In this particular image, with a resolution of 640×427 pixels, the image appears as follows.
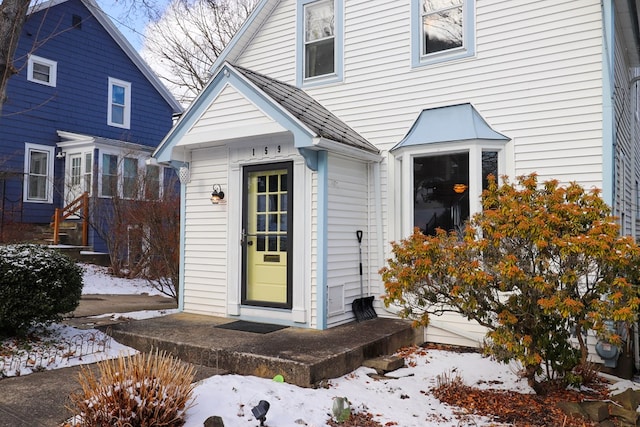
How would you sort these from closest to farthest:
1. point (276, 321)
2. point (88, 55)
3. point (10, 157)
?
point (276, 321)
point (10, 157)
point (88, 55)

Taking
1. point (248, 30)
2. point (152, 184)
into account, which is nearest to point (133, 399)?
point (248, 30)

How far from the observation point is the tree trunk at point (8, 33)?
5.89 m

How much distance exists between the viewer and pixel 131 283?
12.7m

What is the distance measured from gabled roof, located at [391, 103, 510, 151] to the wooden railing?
11.2 metres

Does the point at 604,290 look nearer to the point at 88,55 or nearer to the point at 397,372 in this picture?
the point at 397,372

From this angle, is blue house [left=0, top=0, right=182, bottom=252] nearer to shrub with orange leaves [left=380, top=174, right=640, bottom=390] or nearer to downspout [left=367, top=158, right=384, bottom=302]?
downspout [left=367, top=158, right=384, bottom=302]

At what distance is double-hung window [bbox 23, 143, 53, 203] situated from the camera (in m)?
15.4

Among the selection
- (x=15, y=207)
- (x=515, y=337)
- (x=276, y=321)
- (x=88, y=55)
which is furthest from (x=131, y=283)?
(x=515, y=337)

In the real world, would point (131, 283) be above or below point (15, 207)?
below

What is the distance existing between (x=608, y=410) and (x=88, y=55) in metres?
18.2

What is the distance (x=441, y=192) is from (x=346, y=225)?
57.8 inches

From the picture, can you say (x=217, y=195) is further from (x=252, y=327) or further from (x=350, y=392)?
(x=350, y=392)

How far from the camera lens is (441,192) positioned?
7.09 meters

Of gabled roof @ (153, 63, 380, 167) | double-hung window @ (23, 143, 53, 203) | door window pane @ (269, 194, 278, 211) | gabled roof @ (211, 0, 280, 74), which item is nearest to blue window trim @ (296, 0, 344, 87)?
gabled roof @ (153, 63, 380, 167)
